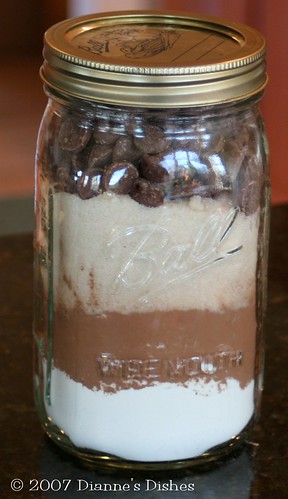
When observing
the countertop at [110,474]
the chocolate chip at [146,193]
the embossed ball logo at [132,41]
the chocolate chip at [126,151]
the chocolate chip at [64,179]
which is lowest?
the countertop at [110,474]

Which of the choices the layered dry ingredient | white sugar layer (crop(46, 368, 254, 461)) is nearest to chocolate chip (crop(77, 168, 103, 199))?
the layered dry ingredient

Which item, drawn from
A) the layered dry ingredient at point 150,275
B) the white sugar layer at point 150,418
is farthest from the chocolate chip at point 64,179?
the white sugar layer at point 150,418

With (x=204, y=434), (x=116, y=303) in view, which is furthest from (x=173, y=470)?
(x=116, y=303)

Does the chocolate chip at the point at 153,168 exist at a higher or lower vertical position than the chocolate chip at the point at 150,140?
lower

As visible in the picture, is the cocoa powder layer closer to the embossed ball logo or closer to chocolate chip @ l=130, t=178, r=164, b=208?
chocolate chip @ l=130, t=178, r=164, b=208

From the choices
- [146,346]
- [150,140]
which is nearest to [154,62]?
[150,140]

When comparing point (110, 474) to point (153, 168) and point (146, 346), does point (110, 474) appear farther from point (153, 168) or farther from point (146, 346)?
point (153, 168)

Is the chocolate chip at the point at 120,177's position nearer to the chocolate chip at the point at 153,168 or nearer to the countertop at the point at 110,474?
the chocolate chip at the point at 153,168
